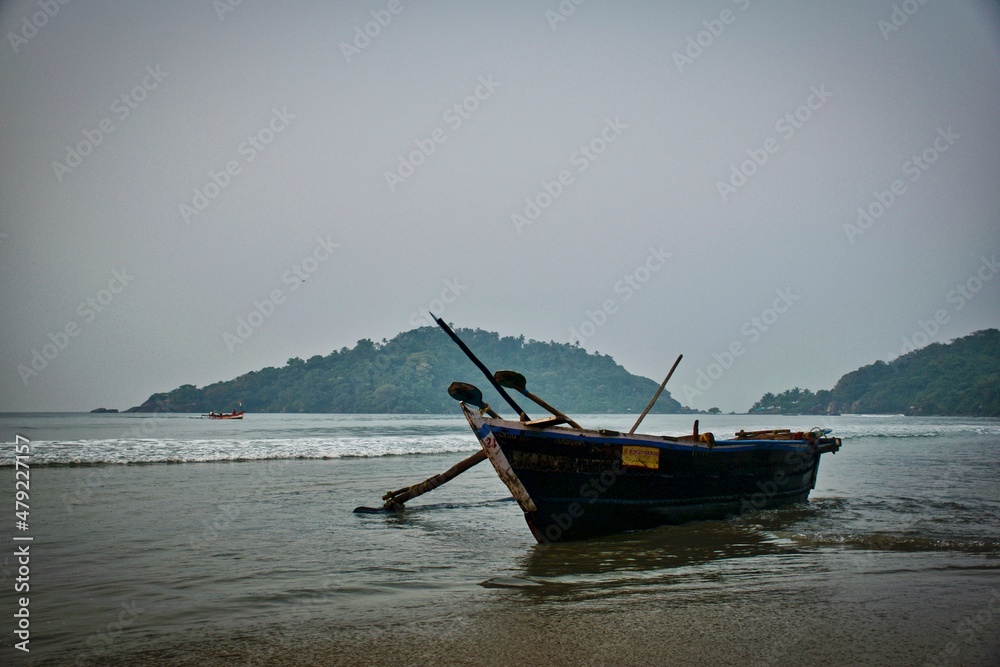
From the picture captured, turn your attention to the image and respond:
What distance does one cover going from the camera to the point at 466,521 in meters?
10.2

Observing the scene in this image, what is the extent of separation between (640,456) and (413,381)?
13953cm

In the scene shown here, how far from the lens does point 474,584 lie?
6102mm

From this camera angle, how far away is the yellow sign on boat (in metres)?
8.43

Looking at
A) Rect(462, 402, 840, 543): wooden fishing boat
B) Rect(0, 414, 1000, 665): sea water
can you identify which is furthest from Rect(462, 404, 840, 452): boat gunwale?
Rect(0, 414, 1000, 665): sea water

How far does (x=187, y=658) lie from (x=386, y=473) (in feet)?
44.8

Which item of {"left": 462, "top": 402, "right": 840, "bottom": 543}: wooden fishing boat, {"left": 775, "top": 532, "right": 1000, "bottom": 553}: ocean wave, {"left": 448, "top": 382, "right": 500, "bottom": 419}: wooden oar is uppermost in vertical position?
{"left": 448, "top": 382, "right": 500, "bottom": 419}: wooden oar

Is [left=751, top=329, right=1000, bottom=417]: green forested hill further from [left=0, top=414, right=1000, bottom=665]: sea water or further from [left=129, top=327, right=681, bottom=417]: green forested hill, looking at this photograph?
[left=0, top=414, right=1000, bottom=665]: sea water

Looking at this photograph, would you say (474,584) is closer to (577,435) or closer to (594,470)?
(577,435)

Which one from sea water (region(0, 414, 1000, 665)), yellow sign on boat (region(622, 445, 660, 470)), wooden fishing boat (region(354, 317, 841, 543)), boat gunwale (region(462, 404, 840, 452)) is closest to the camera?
sea water (region(0, 414, 1000, 665))

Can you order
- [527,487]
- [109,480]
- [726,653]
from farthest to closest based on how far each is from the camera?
1. [109,480]
2. [527,487]
3. [726,653]

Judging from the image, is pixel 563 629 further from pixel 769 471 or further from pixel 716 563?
pixel 769 471

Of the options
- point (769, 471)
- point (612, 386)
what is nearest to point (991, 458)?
point (769, 471)

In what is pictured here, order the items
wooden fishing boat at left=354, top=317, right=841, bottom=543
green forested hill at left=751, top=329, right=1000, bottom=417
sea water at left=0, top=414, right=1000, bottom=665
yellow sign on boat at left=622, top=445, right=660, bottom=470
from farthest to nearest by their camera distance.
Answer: green forested hill at left=751, top=329, right=1000, bottom=417 → yellow sign on boat at left=622, top=445, right=660, bottom=470 → wooden fishing boat at left=354, top=317, right=841, bottom=543 → sea water at left=0, top=414, right=1000, bottom=665

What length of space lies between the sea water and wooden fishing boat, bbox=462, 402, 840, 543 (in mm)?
284
